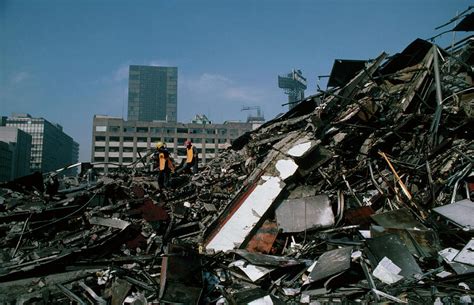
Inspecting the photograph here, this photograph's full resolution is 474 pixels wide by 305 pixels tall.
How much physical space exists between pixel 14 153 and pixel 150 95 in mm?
78343

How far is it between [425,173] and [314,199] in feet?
6.59

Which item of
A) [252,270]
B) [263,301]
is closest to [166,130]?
[252,270]

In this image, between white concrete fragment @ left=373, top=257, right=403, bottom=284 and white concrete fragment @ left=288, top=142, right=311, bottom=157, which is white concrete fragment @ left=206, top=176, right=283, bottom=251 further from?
white concrete fragment @ left=373, top=257, right=403, bottom=284

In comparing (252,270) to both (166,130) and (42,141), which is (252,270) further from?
(42,141)

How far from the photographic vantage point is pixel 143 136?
8019 centimetres

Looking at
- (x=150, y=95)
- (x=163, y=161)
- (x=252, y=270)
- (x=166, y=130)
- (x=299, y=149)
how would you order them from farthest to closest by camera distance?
(x=150, y=95) < (x=166, y=130) < (x=163, y=161) < (x=299, y=149) < (x=252, y=270)

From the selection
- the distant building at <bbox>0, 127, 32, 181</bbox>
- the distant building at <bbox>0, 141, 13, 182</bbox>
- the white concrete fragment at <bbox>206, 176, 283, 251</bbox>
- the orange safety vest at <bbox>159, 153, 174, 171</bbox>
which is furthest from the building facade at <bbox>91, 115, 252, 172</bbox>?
the white concrete fragment at <bbox>206, 176, 283, 251</bbox>

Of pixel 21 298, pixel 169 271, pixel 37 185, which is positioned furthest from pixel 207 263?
pixel 37 185

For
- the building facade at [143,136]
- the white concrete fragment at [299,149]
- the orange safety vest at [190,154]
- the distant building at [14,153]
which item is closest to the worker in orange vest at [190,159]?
the orange safety vest at [190,154]

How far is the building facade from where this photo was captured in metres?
78.6

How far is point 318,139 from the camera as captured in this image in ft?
19.9

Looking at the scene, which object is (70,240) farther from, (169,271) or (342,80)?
(342,80)

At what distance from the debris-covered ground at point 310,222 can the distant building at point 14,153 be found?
63.5m

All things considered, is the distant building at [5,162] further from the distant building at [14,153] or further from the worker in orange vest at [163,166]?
the worker in orange vest at [163,166]
